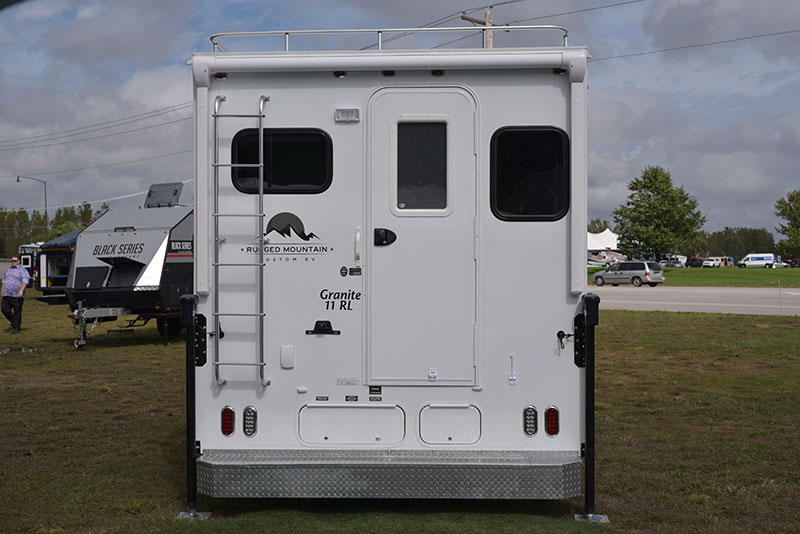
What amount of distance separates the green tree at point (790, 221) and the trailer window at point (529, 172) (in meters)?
79.2

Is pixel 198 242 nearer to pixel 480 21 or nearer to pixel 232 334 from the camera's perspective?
pixel 232 334

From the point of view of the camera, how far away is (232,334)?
530 centimetres

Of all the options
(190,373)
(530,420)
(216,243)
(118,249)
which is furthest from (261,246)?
(118,249)

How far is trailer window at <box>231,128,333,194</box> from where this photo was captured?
5.36 metres

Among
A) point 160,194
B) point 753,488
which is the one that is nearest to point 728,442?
point 753,488

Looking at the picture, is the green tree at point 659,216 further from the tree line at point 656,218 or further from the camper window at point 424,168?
the camper window at point 424,168

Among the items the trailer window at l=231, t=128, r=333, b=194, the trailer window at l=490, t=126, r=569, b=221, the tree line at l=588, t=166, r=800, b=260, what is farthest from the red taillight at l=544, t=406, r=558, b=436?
the tree line at l=588, t=166, r=800, b=260

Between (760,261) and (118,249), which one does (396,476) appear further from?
(760,261)

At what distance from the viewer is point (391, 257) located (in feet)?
17.4

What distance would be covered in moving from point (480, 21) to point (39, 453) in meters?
25.4

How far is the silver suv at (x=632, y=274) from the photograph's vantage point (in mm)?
43438

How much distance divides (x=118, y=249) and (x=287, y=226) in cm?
1159

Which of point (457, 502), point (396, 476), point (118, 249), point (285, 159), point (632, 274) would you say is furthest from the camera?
point (632, 274)

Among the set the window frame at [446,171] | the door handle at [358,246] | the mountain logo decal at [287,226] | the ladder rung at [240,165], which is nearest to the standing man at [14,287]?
the ladder rung at [240,165]
